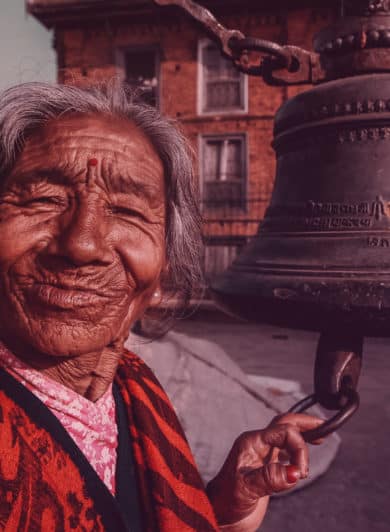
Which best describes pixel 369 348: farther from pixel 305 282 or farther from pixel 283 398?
pixel 305 282

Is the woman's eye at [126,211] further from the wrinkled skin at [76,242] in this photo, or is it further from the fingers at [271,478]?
the fingers at [271,478]

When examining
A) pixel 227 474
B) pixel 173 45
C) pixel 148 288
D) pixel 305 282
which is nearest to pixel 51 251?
pixel 148 288

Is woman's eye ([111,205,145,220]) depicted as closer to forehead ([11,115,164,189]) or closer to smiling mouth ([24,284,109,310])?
forehead ([11,115,164,189])

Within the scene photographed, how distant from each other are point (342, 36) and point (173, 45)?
9.50m

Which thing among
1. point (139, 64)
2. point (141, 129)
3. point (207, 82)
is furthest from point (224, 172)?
point (141, 129)

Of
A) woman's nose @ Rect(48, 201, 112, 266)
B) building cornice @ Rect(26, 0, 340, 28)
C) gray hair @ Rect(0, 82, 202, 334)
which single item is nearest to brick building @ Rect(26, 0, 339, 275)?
building cornice @ Rect(26, 0, 340, 28)

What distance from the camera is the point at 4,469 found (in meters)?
0.80

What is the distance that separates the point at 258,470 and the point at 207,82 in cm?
976

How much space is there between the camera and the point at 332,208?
45.4 inches

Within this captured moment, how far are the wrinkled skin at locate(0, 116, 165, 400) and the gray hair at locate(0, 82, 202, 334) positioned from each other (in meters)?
0.03

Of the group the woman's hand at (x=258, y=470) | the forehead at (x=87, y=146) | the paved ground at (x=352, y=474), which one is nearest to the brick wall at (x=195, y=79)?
the paved ground at (x=352, y=474)

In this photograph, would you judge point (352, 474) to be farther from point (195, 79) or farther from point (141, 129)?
point (195, 79)

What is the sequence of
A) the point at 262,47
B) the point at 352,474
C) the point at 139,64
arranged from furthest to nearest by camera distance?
the point at 139,64 → the point at 352,474 → the point at 262,47

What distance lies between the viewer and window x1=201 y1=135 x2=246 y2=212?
9.58 meters
